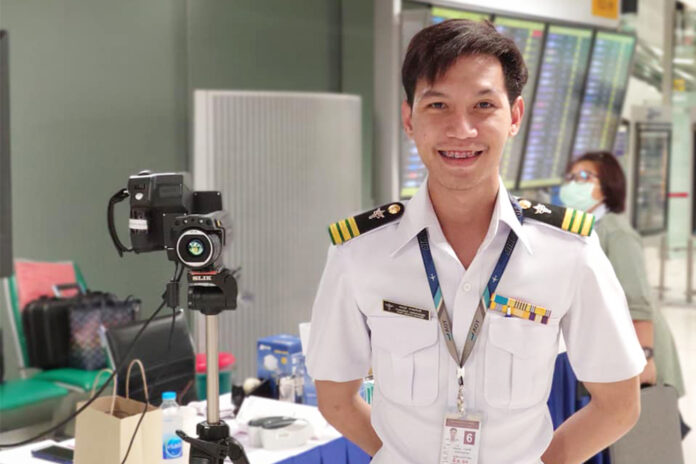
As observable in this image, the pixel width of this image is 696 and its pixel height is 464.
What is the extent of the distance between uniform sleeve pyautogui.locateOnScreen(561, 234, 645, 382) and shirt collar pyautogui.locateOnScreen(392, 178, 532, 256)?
123mm

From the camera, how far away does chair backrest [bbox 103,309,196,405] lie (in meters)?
3.54

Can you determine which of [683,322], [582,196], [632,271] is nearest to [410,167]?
[582,196]

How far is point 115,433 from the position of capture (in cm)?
218

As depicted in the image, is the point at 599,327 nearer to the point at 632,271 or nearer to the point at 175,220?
the point at 175,220

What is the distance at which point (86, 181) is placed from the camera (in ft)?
15.8

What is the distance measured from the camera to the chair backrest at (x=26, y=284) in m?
4.58

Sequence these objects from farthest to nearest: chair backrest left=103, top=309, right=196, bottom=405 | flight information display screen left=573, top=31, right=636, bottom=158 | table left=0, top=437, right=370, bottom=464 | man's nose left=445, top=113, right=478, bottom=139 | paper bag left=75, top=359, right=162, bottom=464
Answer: flight information display screen left=573, top=31, right=636, bottom=158
chair backrest left=103, top=309, right=196, bottom=405
table left=0, top=437, right=370, bottom=464
paper bag left=75, top=359, right=162, bottom=464
man's nose left=445, top=113, right=478, bottom=139

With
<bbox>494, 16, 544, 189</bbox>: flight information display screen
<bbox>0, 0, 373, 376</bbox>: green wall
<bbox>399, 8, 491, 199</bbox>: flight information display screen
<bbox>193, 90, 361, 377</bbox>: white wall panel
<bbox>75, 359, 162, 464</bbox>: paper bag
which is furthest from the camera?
<bbox>494, 16, 544, 189</bbox>: flight information display screen

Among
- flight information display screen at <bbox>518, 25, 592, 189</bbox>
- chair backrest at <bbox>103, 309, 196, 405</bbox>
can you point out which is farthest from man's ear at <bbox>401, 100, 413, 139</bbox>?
flight information display screen at <bbox>518, 25, 592, 189</bbox>

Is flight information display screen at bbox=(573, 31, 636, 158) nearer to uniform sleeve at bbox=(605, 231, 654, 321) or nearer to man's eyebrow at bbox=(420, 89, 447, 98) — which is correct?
uniform sleeve at bbox=(605, 231, 654, 321)

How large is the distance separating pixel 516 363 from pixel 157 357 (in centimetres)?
238

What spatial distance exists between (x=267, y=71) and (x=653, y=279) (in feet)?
21.0

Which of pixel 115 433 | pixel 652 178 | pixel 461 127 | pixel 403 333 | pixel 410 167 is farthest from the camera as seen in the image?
pixel 652 178

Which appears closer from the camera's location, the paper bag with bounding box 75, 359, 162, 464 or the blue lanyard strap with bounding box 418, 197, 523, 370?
the blue lanyard strap with bounding box 418, 197, 523, 370
